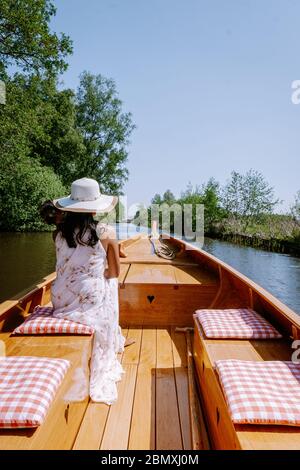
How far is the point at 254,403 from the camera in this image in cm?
150

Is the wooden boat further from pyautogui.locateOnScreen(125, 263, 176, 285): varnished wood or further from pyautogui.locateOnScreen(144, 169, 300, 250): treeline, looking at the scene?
pyautogui.locateOnScreen(144, 169, 300, 250): treeline

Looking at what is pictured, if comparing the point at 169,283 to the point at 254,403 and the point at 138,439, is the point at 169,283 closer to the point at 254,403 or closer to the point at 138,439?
the point at 138,439

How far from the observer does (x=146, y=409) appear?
236 centimetres

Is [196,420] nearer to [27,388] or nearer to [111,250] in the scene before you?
[27,388]

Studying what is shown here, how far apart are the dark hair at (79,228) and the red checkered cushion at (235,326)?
1.06 meters

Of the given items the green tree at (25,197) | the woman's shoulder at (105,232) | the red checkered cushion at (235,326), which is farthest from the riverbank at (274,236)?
the woman's shoulder at (105,232)

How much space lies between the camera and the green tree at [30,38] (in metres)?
12.4

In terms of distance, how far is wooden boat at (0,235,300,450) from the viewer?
5.30 feet

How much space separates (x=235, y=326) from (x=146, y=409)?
858 mm

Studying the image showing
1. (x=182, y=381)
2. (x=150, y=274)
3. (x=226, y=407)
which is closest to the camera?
(x=226, y=407)

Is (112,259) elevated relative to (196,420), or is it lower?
elevated

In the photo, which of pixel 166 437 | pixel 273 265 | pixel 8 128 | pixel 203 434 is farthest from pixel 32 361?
pixel 273 265

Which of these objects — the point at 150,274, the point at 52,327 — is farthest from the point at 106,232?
the point at 150,274

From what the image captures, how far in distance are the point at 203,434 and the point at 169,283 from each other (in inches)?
81.3
